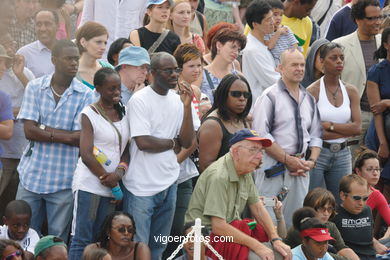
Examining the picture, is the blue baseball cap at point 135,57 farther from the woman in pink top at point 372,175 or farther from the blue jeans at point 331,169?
the woman in pink top at point 372,175

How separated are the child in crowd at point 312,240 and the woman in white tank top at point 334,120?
5.07 ft

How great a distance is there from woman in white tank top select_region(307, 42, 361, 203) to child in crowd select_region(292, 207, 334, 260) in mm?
1545

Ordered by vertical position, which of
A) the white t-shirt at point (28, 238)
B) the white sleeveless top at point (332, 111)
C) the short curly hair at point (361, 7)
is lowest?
the white t-shirt at point (28, 238)

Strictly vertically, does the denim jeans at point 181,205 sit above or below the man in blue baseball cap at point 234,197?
below

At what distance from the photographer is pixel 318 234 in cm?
681

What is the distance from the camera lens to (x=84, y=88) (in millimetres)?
6996

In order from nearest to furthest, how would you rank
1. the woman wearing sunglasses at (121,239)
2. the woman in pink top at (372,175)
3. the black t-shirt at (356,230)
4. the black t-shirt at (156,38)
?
1. the woman wearing sunglasses at (121,239)
2. the black t-shirt at (356,230)
3. the woman in pink top at (372,175)
4. the black t-shirt at (156,38)

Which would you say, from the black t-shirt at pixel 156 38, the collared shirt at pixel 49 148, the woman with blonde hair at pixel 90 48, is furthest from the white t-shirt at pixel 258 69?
the collared shirt at pixel 49 148

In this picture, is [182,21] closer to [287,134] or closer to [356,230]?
[287,134]

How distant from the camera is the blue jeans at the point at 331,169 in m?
8.38

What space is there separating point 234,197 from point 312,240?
2.66 feet

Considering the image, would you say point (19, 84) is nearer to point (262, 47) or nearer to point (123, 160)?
point (123, 160)

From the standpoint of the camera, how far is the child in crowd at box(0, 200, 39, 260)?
651 centimetres

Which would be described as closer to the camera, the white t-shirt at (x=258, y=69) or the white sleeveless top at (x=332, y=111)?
the white sleeveless top at (x=332, y=111)
